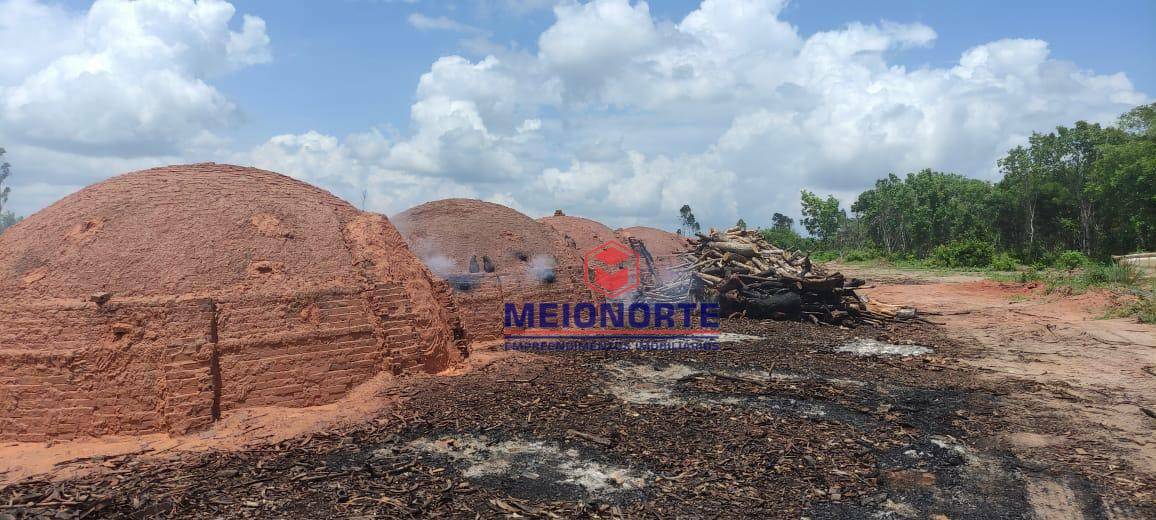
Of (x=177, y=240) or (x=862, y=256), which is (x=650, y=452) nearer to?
(x=177, y=240)

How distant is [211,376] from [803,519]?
5.92 metres

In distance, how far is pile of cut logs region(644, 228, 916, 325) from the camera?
597 inches

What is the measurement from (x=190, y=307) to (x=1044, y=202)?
37071 mm

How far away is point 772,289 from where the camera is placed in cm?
1556

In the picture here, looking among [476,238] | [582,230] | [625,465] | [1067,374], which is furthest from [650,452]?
[582,230]

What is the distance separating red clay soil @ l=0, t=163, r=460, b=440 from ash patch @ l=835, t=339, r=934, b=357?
7716 mm

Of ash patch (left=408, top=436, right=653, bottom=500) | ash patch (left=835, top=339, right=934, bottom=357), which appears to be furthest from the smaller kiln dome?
ash patch (left=408, top=436, right=653, bottom=500)

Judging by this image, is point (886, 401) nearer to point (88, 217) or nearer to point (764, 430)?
point (764, 430)

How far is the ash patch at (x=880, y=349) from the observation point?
38.2ft

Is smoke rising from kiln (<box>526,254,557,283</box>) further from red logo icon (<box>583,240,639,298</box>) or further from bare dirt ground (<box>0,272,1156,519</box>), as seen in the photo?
bare dirt ground (<box>0,272,1156,519</box>)

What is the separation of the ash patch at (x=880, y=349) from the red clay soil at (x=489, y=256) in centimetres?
567

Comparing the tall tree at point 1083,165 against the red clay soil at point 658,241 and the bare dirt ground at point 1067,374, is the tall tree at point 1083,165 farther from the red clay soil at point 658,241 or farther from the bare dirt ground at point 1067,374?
the red clay soil at point 658,241

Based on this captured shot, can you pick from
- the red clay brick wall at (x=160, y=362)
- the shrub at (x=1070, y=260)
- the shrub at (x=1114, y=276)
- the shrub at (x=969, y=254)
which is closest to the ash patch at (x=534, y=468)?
the red clay brick wall at (x=160, y=362)

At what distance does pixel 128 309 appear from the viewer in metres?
6.68
